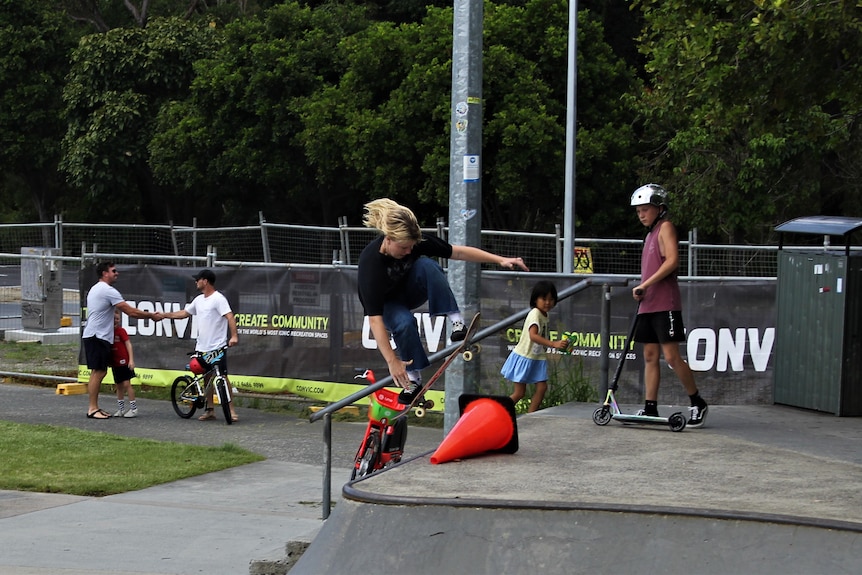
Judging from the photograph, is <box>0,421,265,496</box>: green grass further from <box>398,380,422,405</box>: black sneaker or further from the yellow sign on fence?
the yellow sign on fence

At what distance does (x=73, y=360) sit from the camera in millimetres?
18438

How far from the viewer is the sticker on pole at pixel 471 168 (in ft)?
26.6

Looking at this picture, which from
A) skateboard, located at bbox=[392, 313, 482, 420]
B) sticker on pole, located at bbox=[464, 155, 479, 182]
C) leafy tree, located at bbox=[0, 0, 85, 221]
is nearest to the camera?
skateboard, located at bbox=[392, 313, 482, 420]

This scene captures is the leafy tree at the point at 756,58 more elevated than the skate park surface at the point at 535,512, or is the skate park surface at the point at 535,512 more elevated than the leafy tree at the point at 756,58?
the leafy tree at the point at 756,58

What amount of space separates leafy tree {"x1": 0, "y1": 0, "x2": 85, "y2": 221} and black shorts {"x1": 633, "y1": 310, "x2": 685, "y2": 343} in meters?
38.7

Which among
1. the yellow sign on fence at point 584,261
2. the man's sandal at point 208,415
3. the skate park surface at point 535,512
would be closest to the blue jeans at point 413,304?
the skate park surface at point 535,512

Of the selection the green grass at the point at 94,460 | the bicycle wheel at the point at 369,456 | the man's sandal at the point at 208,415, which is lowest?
the green grass at the point at 94,460

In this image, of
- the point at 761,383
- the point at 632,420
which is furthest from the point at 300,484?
the point at 761,383

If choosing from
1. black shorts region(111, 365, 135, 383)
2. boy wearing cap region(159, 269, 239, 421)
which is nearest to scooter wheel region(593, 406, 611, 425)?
boy wearing cap region(159, 269, 239, 421)

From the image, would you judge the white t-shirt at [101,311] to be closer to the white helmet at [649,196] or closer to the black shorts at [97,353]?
the black shorts at [97,353]

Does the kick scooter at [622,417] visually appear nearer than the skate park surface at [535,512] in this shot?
No

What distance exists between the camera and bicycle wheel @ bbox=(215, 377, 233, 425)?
1288cm

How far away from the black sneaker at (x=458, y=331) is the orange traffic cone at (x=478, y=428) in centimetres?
38

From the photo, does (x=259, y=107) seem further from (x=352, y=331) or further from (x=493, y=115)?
(x=352, y=331)
